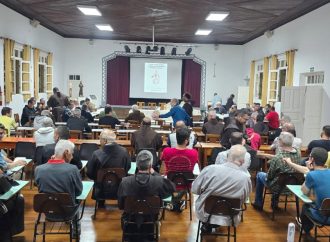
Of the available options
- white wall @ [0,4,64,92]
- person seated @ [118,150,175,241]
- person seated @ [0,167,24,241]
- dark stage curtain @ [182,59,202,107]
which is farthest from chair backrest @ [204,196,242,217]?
dark stage curtain @ [182,59,202,107]

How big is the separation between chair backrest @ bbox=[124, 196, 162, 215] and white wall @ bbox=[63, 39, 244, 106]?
45.2ft

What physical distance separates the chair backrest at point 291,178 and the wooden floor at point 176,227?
0.61m

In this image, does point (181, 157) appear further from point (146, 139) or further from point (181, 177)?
point (146, 139)

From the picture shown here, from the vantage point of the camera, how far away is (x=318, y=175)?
3.32m

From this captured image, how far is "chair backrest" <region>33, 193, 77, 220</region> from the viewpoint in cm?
307

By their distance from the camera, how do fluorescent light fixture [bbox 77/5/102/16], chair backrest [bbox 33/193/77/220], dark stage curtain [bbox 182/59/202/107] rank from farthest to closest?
1. dark stage curtain [bbox 182/59/202/107]
2. fluorescent light fixture [bbox 77/5/102/16]
3. chair backrest [bbox 33/193/77/220]

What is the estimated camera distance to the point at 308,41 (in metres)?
9.34

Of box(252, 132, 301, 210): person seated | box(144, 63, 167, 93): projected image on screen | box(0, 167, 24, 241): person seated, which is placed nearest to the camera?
box(0, 167, 24, 241): person seated

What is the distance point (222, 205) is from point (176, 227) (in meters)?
1.14

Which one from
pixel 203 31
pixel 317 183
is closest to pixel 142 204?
pixel 317 183

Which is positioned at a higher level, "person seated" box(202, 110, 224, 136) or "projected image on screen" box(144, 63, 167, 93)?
"projected image on screen" box(144, 63, 167, 93)

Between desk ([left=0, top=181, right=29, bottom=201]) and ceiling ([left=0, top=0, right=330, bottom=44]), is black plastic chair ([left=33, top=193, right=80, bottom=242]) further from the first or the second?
ceiling ([left=0, top=0, right=330, bottom=44])

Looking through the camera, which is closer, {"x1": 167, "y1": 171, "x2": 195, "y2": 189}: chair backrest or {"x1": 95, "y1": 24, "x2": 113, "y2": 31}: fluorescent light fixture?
{"x1": 167, "y1": 171, "x2": 195, "y2": 189}: chair backrest

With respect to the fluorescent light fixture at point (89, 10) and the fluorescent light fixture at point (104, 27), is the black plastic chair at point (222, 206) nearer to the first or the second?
the fluorescent light fixture at point (89, 10)
